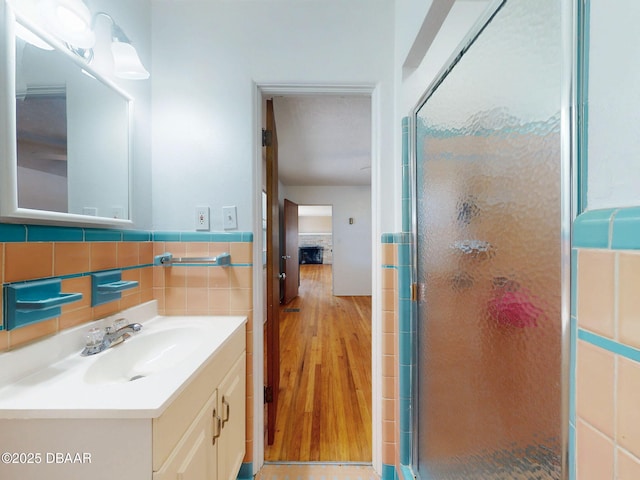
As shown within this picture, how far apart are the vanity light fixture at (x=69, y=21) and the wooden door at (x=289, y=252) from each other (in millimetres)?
3615

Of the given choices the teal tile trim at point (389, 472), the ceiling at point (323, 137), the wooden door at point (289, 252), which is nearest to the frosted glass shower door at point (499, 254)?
the teal tile trim at point (389, 472)

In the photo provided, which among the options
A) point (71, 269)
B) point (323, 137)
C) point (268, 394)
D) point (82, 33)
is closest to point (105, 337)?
point (71, 269)

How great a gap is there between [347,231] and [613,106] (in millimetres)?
4856

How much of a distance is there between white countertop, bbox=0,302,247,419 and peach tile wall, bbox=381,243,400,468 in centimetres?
79

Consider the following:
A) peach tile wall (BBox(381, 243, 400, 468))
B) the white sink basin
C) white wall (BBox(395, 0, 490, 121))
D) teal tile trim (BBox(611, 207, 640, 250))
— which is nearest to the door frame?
peach tile wall (BBox(381, 243, 400, 468))

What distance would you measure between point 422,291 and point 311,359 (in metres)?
1.81

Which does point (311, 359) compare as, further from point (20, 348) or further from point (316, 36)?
point (316, 36)

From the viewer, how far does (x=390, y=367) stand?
1.32 meters

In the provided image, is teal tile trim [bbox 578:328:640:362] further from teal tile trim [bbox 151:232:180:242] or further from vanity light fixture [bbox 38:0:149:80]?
vanity light fixture [bbox 38:0:149:80]

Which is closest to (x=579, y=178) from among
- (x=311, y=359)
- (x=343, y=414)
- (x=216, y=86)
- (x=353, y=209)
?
(x=216, y=86)

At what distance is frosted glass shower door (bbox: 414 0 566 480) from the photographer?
0.54 meters

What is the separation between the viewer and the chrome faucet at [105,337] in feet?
2.97

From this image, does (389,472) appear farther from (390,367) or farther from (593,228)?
(593,228)

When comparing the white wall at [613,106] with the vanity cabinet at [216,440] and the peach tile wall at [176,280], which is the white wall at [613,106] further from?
the peach tile wall at [176,280]
